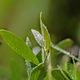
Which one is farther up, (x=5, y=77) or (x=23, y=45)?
(x=23, y=45)

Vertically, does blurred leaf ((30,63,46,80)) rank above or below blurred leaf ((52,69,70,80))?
above

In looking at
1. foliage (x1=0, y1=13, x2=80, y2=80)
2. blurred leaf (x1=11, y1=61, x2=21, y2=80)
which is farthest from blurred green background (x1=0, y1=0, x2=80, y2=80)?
foliage (x1=0, y1=13, x2=80, y2=80)

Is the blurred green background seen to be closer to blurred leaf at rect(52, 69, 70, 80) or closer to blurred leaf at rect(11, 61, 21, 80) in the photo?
blurred leaf at rect(11, 61, 21, 80)

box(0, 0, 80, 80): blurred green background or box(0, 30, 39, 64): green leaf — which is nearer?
box(0, 30, 39, 64): green leaf

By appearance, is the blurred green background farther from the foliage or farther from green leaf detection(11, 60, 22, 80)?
the foliage

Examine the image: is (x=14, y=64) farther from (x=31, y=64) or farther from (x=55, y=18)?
(x=55, y=18)

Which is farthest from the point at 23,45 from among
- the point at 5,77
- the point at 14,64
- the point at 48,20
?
the point at 48,20

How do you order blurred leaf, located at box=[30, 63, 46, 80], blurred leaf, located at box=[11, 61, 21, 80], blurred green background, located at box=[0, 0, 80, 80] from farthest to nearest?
blurred green background, located at box=[0, 0, 80, 80], blurred leaf, located at box=[11, 61, 21, 80], blurred leaf, located at box=[30, 63, 46, 80]

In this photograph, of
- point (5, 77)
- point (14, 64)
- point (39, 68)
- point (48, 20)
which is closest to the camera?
point (39, 68)

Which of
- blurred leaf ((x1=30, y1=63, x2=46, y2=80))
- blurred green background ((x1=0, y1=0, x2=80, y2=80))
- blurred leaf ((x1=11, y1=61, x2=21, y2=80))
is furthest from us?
blurred green background ((x1=0, y1=0, x2=80, y2=80))

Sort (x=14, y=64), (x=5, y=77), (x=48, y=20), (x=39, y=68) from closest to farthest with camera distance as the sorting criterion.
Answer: (x=39, y=68)
(x=14, y=64)
(x=5, y=77)
(x=48, y=20)

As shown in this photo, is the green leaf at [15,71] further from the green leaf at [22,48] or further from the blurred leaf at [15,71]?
the green leaf at [22,48]
